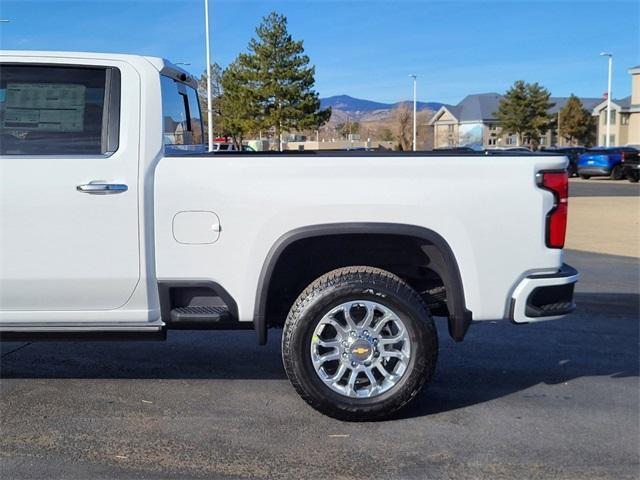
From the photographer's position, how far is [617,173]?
32906mm

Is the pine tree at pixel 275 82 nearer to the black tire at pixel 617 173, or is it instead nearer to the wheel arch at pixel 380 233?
the black tire at pixel 617 173

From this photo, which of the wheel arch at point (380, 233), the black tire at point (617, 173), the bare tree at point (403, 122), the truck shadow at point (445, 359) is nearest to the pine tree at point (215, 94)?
the black tire at point (617, 173)

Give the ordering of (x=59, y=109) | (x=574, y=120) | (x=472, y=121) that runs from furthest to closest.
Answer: (x=472, y=121)
(x=574, y=120)
(x=59, y=109)

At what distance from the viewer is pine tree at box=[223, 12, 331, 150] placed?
43312mm

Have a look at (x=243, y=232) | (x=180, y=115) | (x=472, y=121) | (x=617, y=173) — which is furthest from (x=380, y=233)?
(x=472, y=121)

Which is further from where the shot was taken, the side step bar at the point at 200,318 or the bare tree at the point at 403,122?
the bare tree at the point at 403,122

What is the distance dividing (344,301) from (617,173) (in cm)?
3231

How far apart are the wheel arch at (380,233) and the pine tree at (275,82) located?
40.1 metres

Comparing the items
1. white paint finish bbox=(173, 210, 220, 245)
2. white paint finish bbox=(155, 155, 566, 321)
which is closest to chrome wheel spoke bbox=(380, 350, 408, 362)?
white paint finish bbox=(155, 155, 566, 321)

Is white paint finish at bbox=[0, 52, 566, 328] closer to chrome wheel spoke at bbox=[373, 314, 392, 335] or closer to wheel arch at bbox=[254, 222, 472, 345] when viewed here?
wheel arch at bbox=[254, 222, 472, 345]

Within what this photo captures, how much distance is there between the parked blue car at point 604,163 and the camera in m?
32.5

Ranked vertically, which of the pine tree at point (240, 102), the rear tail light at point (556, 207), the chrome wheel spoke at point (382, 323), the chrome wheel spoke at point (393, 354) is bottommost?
the chrome wheel spoke at point (393, 354)

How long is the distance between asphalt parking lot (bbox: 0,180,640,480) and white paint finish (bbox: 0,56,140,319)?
0.84 m

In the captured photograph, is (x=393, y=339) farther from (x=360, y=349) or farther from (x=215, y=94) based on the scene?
(x=215, y=94)
